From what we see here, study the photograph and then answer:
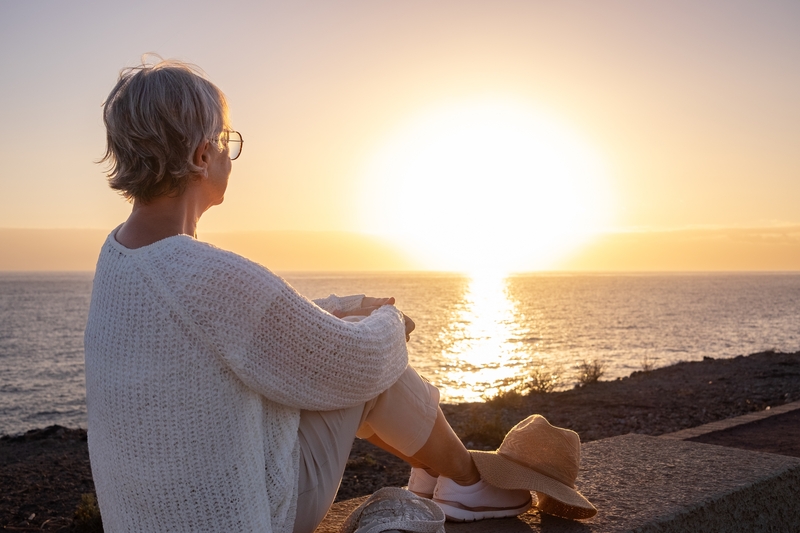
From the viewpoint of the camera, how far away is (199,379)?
1532 millimetres

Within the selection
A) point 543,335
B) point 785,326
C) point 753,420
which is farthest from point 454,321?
point 753,420

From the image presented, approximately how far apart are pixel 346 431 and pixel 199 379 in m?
0.52

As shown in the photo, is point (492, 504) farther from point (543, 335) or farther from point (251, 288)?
point (543, 335)

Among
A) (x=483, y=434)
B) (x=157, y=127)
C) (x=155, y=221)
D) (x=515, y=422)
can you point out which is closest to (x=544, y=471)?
(x=155, y=221)

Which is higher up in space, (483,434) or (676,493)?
(676,493)

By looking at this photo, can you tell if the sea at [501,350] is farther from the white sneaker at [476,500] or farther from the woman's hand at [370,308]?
the woman's hand at [370,308]

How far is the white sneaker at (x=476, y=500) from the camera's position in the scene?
2.36 metres

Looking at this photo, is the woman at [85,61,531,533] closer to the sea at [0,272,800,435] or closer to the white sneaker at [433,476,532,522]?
the white sneaker at [433,476,532,522]

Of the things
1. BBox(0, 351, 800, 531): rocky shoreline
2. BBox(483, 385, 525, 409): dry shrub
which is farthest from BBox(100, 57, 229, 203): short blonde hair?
BBox(483, 385, 525, 409): dry shrub

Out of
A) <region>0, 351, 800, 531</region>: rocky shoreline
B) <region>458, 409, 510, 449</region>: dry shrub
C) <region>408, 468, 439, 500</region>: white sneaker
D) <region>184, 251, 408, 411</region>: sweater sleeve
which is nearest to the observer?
<region>184, 251, 408, 411</region>: sweater sleeve

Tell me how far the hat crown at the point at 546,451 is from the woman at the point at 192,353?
0.82m

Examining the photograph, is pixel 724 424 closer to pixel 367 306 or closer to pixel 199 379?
pixel 367 306

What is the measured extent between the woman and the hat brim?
0.75m

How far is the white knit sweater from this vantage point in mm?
1502
